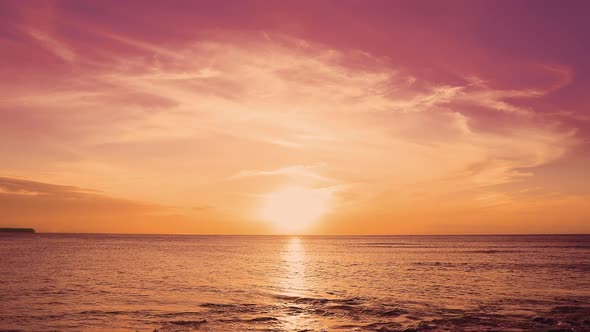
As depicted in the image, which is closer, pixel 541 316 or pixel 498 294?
pixel 541 316

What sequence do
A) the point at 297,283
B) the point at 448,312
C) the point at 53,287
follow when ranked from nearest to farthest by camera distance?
the point at 448,312, the point at 53,287, the point at 297,283

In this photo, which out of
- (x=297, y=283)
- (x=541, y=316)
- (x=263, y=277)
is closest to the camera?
(x=541, y=316)

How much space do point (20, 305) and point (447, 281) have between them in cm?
3985

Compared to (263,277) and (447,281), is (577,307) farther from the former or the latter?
(263,277)

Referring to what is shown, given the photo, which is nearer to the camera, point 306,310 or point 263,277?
point 306,310

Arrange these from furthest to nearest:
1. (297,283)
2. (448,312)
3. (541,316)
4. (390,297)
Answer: (297,283)
(390,297)
(448,312)
(541,316)

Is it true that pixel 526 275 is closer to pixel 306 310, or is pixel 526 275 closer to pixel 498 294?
pixel 498 294

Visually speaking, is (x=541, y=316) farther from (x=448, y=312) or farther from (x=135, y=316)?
(x=135, y=316)

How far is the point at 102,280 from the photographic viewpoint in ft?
151

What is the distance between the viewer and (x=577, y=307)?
30094 mm

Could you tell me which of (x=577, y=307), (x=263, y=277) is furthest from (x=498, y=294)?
(x=263, y=277)

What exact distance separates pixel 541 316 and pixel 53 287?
132 ft

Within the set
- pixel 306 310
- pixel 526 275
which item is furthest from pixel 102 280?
→ pixel 526 275

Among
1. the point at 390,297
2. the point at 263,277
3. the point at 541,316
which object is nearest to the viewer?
the point at 541,316
